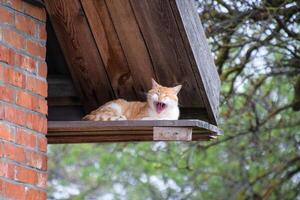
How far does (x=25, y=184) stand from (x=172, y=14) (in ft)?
3.99

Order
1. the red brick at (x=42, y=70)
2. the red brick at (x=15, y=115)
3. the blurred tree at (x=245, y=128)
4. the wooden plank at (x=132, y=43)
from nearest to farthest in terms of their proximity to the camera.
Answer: the red brick at (x=15, y=115) → the red brick at (x=42, y=70) → the wooden plank at (x=132, y=43) → the blurred tree at (x=245, y=128)

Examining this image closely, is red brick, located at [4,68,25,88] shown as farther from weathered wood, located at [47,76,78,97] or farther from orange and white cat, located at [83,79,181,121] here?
weathered wood, located at [47,76,78,97]

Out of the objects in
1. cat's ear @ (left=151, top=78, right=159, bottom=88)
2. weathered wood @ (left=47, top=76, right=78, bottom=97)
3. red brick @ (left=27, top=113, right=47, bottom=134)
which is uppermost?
weathered wood @ (left=47, top=76, right=78, bottom=97)

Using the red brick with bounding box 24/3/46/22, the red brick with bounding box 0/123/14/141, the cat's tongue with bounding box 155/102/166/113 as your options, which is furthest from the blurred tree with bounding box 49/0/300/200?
the red brick with bounding box 0/123/14/141

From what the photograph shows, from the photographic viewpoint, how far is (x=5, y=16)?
4.57 metres

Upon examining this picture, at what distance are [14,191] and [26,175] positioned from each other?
6.0 inches

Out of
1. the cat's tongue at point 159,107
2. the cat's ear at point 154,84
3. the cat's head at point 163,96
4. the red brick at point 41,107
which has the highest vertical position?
the cat's ear at point 154,84

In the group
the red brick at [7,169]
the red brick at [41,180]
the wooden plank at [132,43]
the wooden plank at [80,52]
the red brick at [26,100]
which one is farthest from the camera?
the wooden plank at [80,52]

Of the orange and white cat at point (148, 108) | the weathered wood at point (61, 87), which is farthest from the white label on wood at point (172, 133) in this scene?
the weathered wood at point (61, 87)

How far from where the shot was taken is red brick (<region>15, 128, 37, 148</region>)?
14.9 ft

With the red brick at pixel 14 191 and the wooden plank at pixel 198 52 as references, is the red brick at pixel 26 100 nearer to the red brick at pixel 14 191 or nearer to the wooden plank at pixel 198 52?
the red brick at pixel 14 191

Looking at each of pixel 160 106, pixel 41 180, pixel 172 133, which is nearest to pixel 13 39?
pixel 41 180

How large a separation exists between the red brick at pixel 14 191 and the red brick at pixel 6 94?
435 mm

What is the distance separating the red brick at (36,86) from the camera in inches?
185
